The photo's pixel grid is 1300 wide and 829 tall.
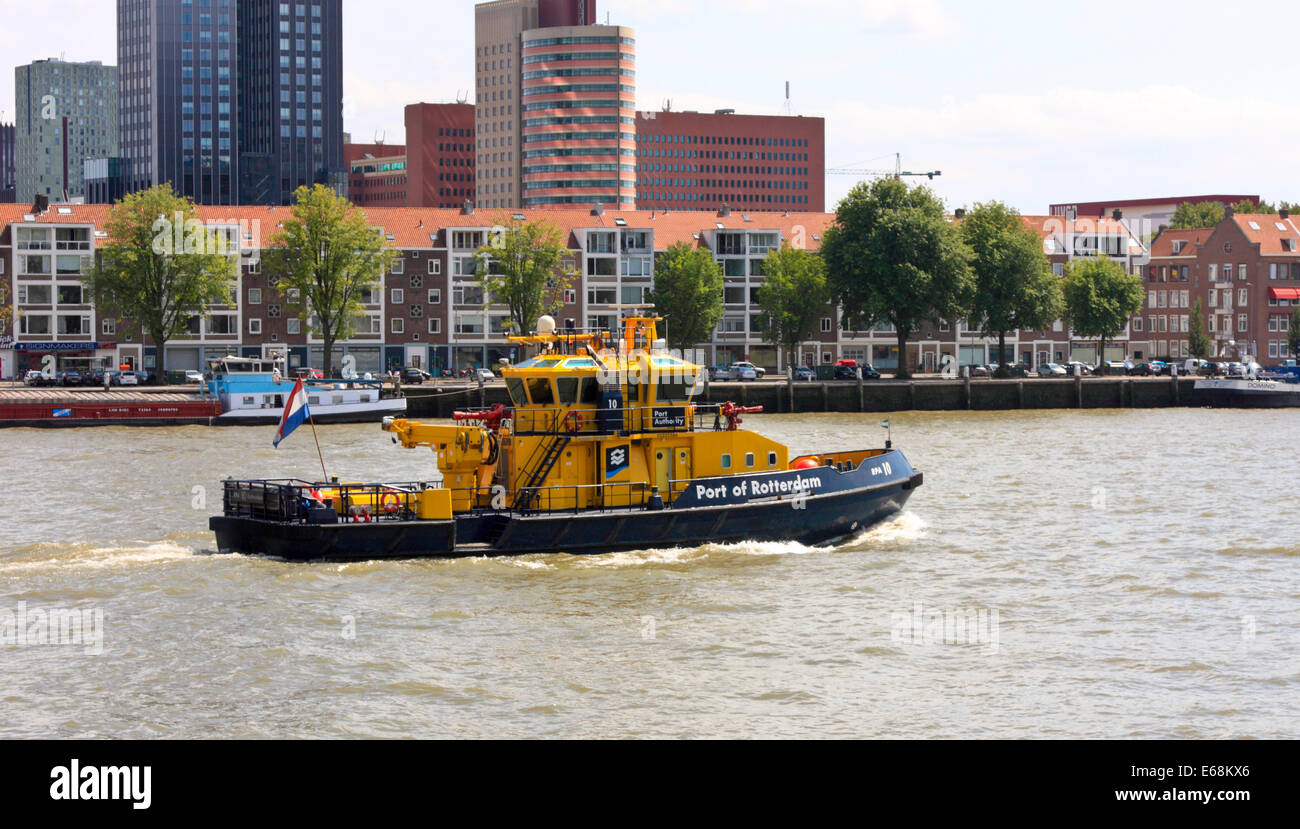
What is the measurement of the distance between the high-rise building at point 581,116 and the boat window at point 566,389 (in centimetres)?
15833

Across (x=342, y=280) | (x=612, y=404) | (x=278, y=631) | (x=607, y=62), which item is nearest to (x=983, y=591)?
(x=612, y=404)

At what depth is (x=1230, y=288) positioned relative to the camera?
12262cm

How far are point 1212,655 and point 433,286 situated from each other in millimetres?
83109

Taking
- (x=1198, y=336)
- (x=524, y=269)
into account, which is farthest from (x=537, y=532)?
(x=1198, y=336)

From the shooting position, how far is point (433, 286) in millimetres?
100938

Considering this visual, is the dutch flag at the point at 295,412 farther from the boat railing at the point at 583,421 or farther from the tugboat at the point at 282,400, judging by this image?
the tugboat at the point at 282,400

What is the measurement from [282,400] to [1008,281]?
5095 cm

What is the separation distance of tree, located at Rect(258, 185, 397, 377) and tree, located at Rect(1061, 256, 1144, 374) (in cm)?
5147

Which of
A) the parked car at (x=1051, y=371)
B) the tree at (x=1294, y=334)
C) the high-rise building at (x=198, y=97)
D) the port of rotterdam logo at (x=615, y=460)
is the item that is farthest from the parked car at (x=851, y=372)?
the high-rise building at (x=198, y=97)

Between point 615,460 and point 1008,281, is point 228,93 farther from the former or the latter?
point 615,460

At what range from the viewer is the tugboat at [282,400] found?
71.0 m

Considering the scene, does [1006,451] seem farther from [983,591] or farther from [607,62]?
[607,62]

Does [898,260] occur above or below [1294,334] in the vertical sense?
above

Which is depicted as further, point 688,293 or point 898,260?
point 688,293
